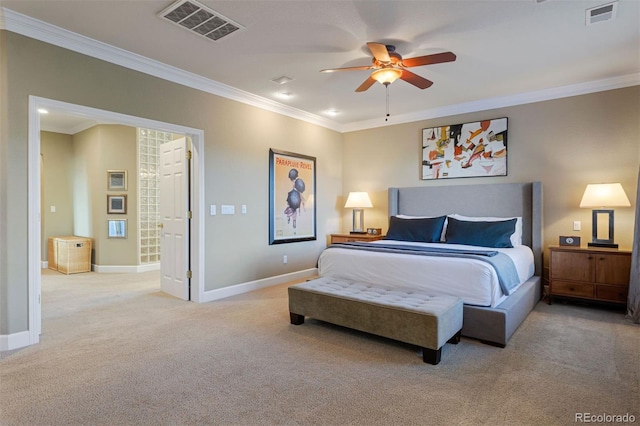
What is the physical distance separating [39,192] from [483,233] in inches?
188

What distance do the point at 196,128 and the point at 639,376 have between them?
4771mm

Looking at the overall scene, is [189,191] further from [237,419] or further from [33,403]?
[237,419]

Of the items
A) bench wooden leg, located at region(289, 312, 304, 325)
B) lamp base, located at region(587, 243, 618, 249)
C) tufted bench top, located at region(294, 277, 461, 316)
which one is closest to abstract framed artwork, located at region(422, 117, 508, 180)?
lamp base, located at region(587, 243, 618, 249)

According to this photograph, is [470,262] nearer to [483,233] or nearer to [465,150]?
[483,233]

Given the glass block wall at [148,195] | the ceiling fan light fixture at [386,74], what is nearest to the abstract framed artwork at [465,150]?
the ceiling fan light fixture at [386,74]

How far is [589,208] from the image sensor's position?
4.41m

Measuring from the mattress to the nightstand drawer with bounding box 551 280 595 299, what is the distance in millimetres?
378

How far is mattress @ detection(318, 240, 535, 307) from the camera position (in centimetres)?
306

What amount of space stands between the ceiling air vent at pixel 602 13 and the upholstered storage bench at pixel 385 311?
2610 mm

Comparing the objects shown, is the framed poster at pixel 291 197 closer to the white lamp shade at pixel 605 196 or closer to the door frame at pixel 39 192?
the door frame at pixel 39 192

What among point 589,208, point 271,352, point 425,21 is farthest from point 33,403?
point 589,208

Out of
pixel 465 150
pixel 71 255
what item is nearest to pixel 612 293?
pixel 465 150

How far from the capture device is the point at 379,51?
3006 mm

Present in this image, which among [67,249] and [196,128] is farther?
[67,249]
